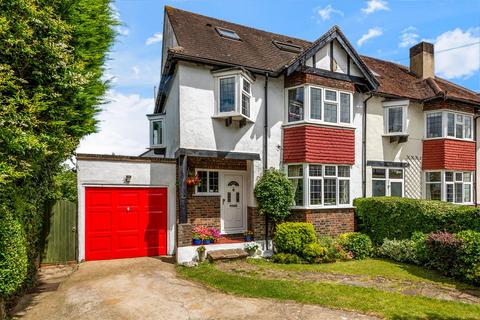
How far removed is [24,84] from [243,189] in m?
8.34

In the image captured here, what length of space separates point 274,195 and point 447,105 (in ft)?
33.7

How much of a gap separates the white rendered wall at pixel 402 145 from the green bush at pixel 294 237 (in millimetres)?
4381

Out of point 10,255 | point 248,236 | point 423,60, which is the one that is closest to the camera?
point 10,255

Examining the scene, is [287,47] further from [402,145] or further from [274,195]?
[274,195]

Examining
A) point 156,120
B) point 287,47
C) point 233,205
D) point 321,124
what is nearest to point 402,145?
point 321,124

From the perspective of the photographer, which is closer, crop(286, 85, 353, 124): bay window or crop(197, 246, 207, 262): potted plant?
crop(197, 246, 207, 262): potted plant

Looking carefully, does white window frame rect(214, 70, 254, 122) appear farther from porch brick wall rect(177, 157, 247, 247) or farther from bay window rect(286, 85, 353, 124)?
bay window rect(286, 85, 353, 124)

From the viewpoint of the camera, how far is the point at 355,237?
11320mm

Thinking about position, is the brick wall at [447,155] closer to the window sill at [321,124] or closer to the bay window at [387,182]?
the bay window at [387,182]

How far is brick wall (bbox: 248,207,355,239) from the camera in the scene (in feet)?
38.0

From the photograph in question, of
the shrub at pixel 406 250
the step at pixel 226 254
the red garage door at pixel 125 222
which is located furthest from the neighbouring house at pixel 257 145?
the shrub at pixel 406 250

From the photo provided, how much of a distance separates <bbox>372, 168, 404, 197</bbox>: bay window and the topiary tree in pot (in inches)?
193

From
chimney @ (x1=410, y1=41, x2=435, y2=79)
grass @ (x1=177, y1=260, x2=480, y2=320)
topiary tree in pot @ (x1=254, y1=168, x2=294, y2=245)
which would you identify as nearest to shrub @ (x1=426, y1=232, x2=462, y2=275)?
grass @ (x1=177, y1=260, x2=480, y2=320)

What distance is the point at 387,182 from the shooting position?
14.1m
